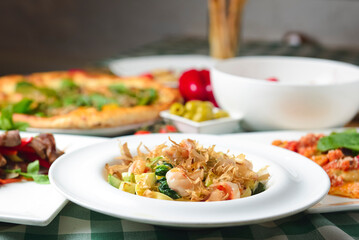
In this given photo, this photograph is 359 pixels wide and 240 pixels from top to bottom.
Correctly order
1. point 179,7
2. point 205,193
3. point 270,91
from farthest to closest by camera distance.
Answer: point 179,7, point 270,91, point 205,193

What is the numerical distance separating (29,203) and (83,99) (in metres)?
1.19

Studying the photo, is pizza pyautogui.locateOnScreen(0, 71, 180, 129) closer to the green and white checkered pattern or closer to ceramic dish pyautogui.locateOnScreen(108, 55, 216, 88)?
ceramic dish pyautogui.locateOnScreen(108, 55, 216, 88)

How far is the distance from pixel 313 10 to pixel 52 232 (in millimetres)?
5608

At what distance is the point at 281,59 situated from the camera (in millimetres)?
2412

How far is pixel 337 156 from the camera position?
1501mm

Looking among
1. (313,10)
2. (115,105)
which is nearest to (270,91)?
(115,105)

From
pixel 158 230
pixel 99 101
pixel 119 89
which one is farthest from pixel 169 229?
pixel 119 89

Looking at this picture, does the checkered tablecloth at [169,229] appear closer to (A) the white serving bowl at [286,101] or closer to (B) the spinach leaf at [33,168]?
(B) the spinach leaf at [33,168]

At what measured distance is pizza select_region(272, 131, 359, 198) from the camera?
1366mm

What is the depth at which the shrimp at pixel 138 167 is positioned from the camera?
127 centimetres

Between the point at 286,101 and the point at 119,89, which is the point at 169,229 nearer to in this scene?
the point at 286,101

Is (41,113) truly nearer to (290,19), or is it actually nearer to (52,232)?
(52,232)

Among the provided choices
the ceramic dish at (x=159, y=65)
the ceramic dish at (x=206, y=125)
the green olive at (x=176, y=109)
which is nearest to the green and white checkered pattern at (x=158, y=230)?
the ceramic dish at (x=206, y=125)

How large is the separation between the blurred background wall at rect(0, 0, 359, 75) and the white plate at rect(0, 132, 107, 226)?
5023 mm
